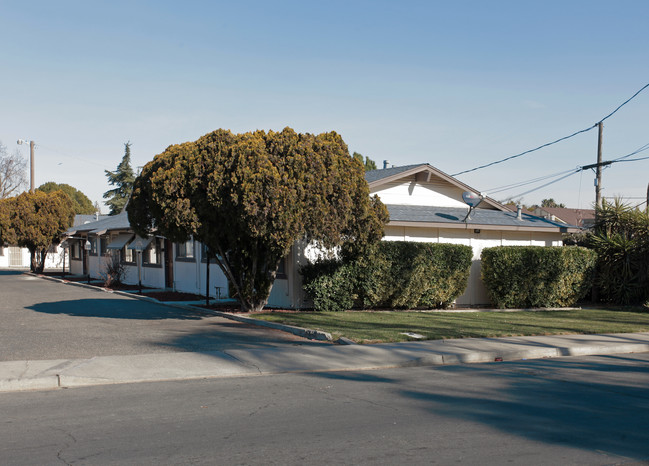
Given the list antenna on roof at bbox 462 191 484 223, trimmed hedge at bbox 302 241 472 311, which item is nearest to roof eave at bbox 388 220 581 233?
antenna on roof at bbox 462 191 484 223

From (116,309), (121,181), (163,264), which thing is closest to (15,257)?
(121,181)

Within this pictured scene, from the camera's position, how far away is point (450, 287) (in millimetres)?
19359

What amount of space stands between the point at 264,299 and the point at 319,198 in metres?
4.43

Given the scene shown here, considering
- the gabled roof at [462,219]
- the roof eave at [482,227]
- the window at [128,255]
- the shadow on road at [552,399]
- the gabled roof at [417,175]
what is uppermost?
the gabled roof at [417,175]

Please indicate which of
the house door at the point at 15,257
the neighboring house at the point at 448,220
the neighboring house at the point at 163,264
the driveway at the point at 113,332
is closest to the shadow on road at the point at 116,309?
the driveway at the point at 113,332

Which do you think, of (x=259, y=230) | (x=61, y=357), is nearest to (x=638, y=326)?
(x=259, y=230)

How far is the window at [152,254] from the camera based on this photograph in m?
27.0

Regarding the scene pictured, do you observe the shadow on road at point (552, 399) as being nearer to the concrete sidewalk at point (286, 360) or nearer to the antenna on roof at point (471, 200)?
the concrete sidewalk at point (286, 360)

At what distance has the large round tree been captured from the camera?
544 inches

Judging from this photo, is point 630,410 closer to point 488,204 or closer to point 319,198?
point 319,198

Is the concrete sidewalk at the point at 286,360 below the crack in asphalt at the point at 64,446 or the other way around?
below

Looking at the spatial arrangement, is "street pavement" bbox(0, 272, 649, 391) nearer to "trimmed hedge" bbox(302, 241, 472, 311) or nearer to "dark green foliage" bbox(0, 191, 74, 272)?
"trimmed hedge" bbox(302, 241, 472, 311)

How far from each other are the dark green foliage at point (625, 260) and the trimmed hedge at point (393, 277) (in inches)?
246

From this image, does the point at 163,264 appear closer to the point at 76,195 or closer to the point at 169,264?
the point at 169,264
